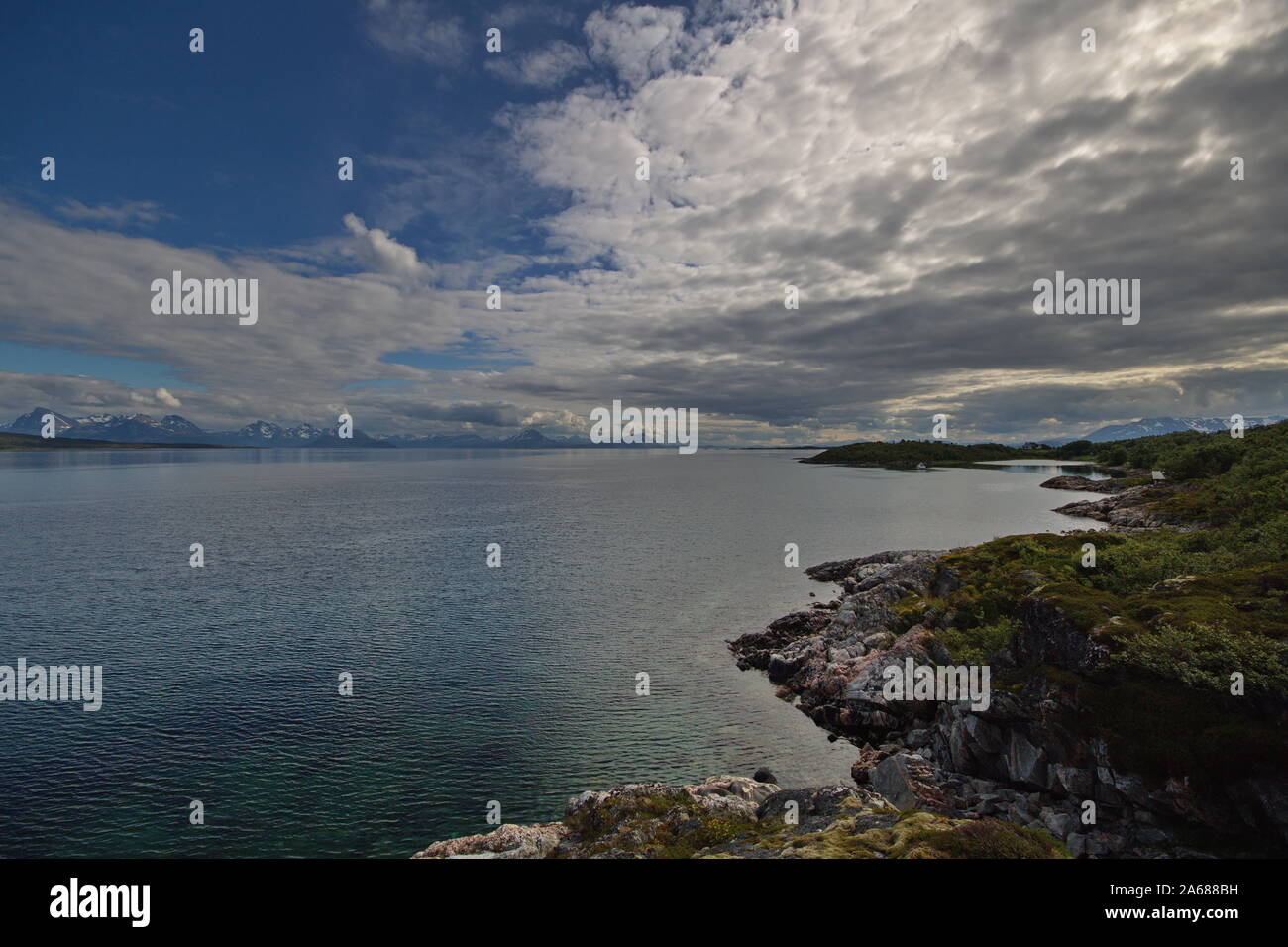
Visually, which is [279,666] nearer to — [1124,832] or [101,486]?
[1124,832]

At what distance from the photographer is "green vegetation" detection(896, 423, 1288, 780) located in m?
22.9

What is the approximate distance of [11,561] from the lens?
267ft

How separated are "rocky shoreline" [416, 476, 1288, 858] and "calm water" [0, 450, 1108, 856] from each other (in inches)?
170

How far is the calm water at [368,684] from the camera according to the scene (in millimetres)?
30312

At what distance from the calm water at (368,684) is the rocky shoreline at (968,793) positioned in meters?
4.32

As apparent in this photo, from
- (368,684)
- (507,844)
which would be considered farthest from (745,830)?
(368,684)

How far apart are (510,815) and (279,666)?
97.1 ft

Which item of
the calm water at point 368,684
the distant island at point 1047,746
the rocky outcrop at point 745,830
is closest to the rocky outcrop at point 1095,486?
the calm water at point 368,684

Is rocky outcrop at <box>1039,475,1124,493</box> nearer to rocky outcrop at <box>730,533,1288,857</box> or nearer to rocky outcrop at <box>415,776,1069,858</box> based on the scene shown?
rocky outcrop at <box>730,533,1288,857</box>

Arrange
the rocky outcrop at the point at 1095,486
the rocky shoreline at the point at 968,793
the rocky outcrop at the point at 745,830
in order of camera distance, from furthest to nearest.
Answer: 1. the rocky outcrop at the point at 1095,486
2. the rocky shoreline at the point at 968,793
3. the rocky outcrop at the point at 745,830

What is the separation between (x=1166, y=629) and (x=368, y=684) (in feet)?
164
